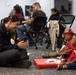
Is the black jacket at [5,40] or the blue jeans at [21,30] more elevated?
the black jacket at [5,40]

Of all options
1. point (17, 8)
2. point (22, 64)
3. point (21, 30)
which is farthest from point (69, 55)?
point (17, 8)

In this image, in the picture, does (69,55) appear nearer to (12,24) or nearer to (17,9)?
(12,24)

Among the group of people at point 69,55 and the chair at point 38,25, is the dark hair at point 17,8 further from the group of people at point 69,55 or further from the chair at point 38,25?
the group of people at point 69,55

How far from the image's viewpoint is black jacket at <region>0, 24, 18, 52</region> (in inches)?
140

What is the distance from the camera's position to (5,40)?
12.0ft

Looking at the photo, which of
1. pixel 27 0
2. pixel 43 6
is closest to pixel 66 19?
pixel 43 6

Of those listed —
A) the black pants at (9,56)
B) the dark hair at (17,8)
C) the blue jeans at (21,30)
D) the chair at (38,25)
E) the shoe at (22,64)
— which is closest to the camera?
the black pants at (9,56)

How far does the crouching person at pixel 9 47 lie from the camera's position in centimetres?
355

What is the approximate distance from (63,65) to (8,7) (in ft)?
22.7

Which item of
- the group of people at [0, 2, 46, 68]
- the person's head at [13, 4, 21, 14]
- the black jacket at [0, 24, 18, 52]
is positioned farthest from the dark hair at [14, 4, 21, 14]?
the black jacket at [0, 24, 18, 52]

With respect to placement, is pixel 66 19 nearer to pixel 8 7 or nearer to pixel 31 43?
pixel 31 43

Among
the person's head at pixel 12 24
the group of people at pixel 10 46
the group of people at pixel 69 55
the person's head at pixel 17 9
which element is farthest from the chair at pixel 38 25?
the person's head at pixel 12 24

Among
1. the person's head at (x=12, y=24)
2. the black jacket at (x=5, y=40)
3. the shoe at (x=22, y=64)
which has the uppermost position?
the person's head at (x=12, y=24)

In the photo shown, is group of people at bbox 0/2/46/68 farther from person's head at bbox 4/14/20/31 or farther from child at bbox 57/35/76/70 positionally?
child at bbox 57/35/76/70
